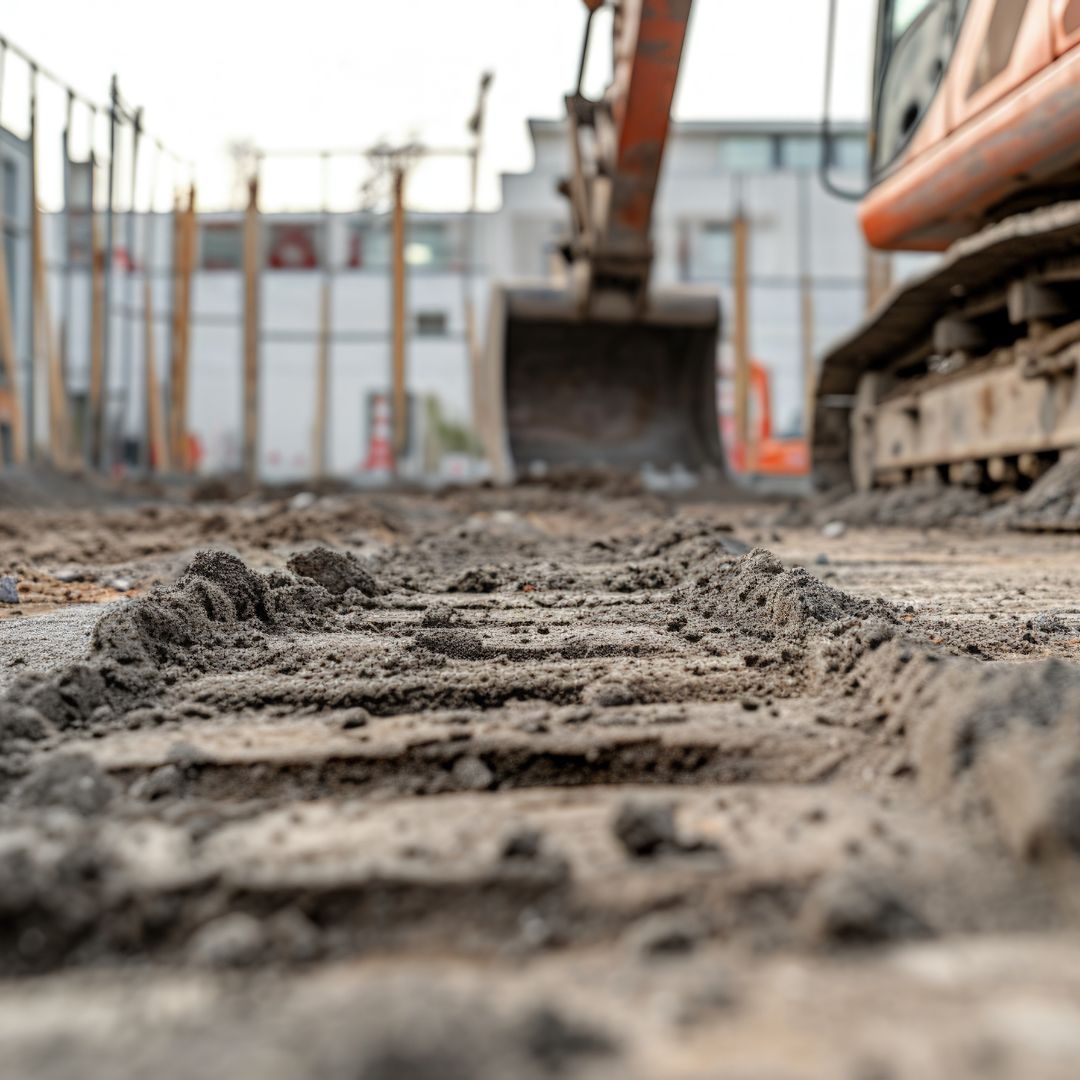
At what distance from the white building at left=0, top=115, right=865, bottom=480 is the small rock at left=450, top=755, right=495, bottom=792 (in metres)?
17.6

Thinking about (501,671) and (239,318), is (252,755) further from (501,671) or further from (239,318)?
(239,318)

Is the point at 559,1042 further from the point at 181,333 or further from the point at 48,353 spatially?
the point at 181,333

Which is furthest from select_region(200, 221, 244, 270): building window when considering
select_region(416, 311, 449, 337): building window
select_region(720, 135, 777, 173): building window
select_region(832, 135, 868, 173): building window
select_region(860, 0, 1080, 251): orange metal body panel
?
select_region(860, 0, 1080, 251): orange metal body panel

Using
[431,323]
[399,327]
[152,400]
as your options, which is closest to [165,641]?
[399,327]

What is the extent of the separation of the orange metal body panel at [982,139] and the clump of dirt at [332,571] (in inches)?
142

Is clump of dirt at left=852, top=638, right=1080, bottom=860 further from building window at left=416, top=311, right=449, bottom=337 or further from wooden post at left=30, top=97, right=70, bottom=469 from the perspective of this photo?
building window at left=416, top=311, right=449, bottom=337

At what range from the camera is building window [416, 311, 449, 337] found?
21109 mm

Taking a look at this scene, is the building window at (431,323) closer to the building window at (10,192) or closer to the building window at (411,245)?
the building window at (411,245)

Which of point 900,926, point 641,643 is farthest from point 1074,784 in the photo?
point 641,643

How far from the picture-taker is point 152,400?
13883mm

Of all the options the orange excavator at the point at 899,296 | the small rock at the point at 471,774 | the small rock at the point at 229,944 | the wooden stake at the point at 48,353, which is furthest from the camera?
the wooden stake at the point at 48,353

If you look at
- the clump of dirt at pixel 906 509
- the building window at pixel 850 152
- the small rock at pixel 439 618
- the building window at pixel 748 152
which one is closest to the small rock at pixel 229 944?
the small rock at pixel 439 618

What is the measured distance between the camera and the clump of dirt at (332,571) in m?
2.89

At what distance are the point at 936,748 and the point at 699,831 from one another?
32 centimetres
